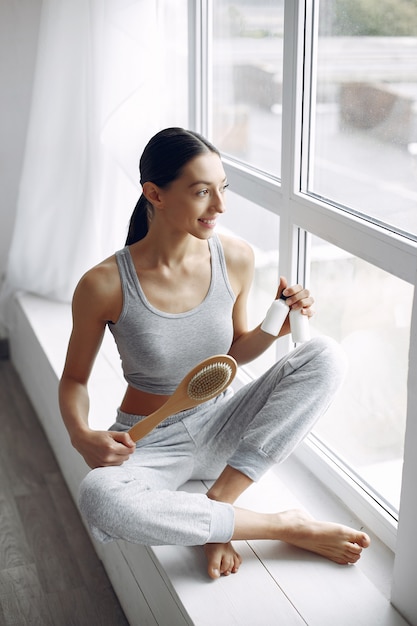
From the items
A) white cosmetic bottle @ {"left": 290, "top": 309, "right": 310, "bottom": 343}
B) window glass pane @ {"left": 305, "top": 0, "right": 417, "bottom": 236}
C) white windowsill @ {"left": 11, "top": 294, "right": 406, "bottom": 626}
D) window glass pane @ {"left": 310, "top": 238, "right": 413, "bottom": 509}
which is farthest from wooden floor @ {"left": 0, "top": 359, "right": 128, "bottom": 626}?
window glass pane @ {"left": 305, "top": 0, "right": 417, "bottom": 236}

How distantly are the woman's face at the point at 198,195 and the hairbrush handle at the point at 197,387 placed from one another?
24 cm

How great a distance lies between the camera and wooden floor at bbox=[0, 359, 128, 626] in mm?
1697

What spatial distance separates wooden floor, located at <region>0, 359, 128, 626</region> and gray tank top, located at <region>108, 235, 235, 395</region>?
49 cm

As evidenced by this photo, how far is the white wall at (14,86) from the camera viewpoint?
2.61 meters

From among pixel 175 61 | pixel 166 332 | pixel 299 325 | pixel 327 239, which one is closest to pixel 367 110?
pixel 327 239

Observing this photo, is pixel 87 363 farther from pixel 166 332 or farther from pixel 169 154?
pixel 169 154

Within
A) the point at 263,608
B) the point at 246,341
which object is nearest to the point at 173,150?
the point at 246,341

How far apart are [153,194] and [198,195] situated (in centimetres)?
9

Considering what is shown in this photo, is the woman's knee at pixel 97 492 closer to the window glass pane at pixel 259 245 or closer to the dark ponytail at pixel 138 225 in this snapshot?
the dark ponytail at pixel 138 225

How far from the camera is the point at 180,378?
1578mm

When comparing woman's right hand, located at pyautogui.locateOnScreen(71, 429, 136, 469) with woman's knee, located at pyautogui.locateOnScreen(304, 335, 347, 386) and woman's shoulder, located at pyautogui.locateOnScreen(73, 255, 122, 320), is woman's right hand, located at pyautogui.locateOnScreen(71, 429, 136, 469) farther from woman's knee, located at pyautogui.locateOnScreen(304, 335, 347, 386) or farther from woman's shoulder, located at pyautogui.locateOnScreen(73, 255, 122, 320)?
woman's knee, located at pyautogui.locateOnScreen(304, 335, 347, 386)

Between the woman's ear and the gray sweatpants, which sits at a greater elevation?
the woman's ear

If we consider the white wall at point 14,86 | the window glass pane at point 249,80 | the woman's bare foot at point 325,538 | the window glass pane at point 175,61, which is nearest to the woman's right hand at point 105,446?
the woman's bare foot at point 325,538

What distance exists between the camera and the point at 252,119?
77.8 inches
